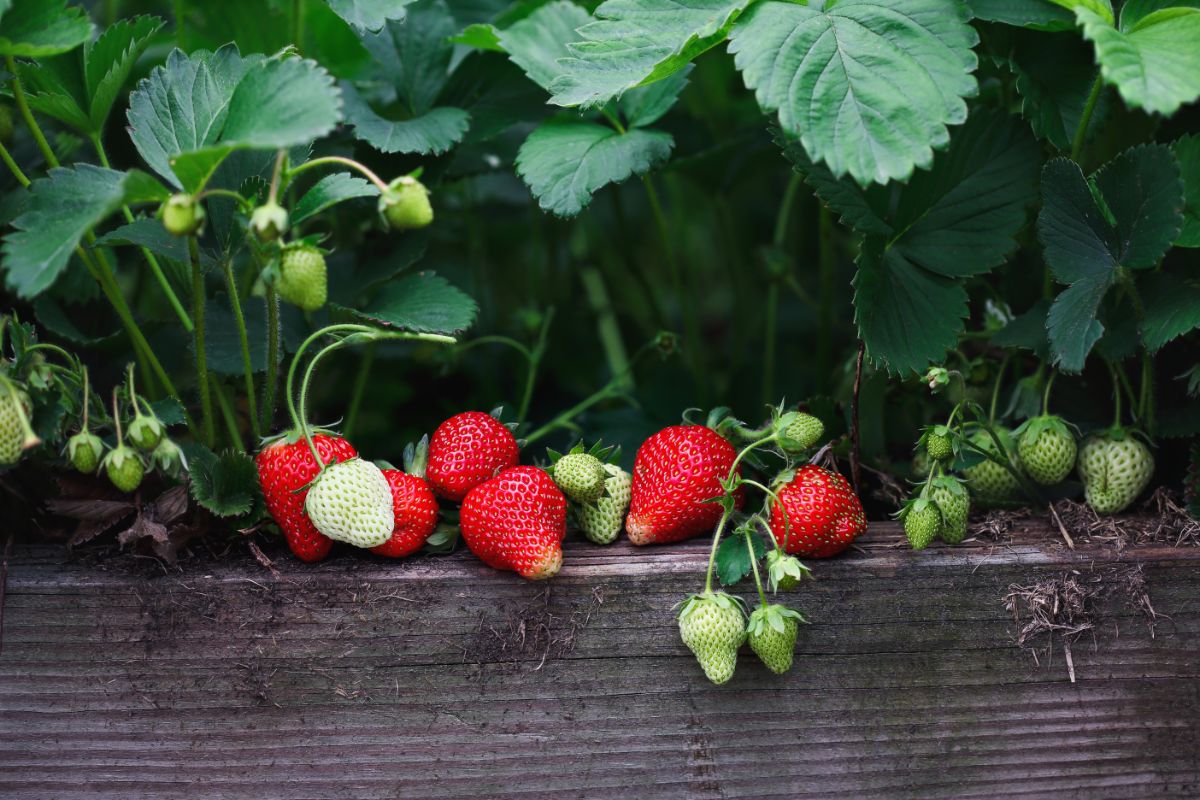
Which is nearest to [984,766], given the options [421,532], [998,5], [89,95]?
[421,532]

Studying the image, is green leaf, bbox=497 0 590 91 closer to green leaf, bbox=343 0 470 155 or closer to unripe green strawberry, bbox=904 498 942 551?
green leaf, bbox=343 0 470 155

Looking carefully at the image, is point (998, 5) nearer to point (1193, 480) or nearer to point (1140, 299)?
point (1140, 299)

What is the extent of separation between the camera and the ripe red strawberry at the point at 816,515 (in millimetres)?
817

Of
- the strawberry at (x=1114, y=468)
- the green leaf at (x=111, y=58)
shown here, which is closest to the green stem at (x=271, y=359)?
Result: the green leaf at (x=111, y=58)

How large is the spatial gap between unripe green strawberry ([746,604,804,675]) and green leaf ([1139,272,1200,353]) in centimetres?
39

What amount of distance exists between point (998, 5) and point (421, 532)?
0.70 meters

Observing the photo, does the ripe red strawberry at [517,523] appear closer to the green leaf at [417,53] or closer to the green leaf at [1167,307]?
the green leaf at [417,53]

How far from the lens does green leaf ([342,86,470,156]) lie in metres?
0.94

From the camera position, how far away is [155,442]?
78 centimetres

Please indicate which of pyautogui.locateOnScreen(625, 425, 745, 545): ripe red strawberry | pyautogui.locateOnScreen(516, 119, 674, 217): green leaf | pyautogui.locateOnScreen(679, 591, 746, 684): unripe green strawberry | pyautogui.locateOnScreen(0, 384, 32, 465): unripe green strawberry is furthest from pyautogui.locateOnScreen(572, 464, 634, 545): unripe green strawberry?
pyautogui.locateOnScreen(0, 384, 32, 465): unripe green strawberry

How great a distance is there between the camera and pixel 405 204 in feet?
2.19

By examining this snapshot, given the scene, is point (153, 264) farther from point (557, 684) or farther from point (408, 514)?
point (557, 684)

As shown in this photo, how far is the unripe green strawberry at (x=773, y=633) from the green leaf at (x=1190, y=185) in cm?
46

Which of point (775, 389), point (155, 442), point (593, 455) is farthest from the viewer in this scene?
point (775, 389)
